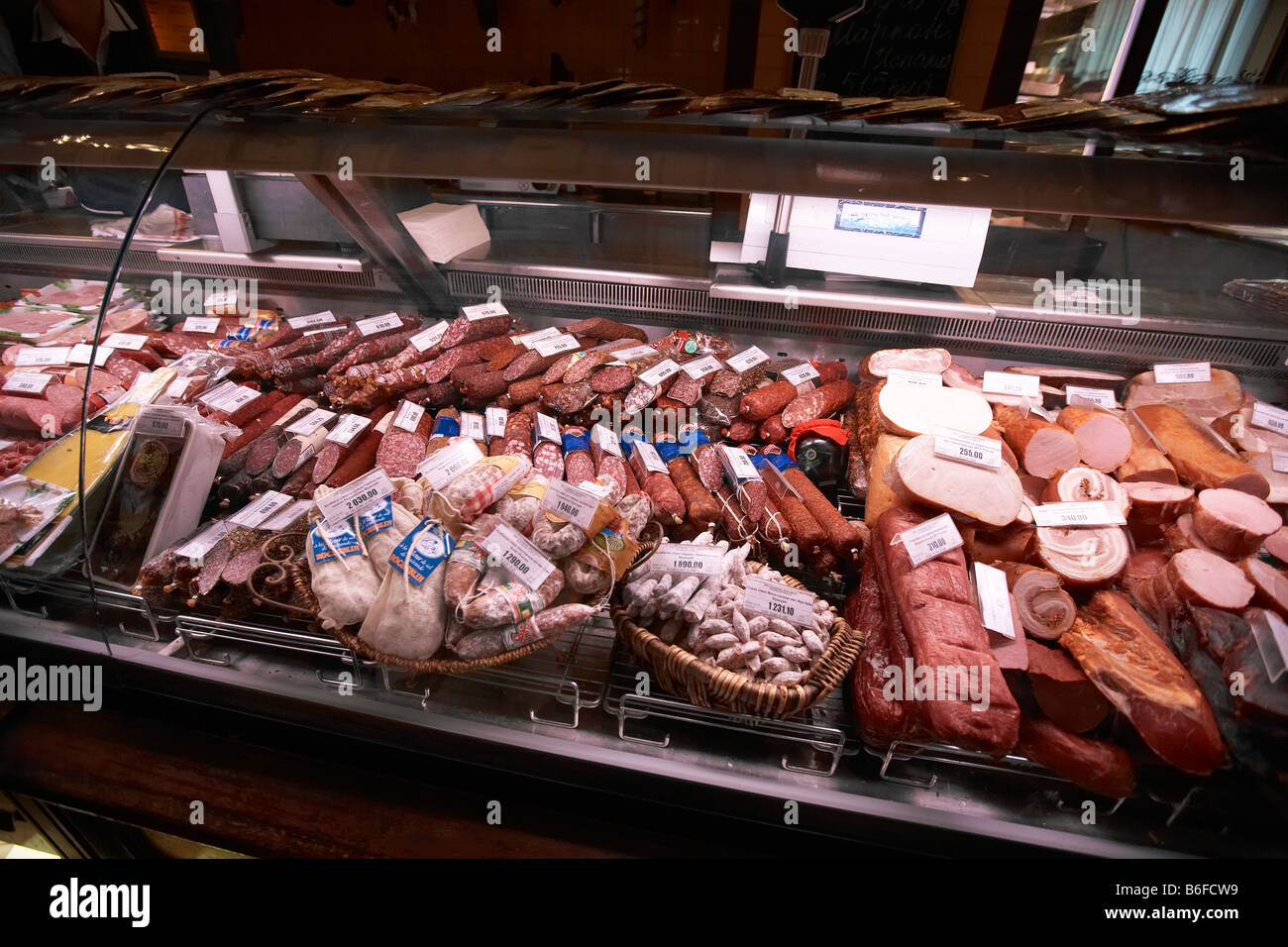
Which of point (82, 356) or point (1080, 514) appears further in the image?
point (82, 356)

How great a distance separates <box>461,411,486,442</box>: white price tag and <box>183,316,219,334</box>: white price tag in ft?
5.56

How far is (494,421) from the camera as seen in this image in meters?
2.53

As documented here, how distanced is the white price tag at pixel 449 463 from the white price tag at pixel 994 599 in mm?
1698

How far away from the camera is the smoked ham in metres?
1.48

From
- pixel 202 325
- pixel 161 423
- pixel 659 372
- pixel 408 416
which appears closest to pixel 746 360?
pixel 659 372

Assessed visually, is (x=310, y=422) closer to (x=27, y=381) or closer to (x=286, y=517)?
(x=286, y=517)

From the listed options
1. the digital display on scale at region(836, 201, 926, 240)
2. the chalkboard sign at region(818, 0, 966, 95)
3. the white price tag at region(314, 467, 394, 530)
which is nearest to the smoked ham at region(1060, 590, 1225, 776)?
the digital display on scale at region(836, 201, 926, 240)

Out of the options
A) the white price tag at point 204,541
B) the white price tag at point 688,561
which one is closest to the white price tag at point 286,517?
the white price tag at point 204,541

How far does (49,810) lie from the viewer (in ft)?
6.77

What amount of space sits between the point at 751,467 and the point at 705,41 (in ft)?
15.7

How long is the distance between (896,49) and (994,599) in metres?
5.23

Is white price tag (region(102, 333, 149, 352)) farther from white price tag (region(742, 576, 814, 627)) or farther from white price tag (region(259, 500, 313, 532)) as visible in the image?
white price tag (region(742, 576, 814, 627))
